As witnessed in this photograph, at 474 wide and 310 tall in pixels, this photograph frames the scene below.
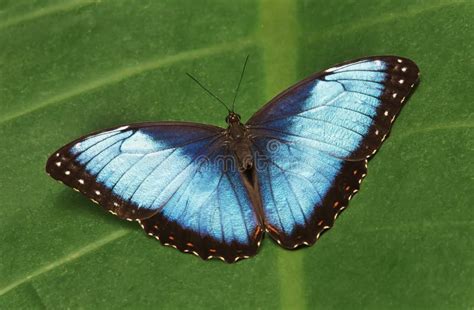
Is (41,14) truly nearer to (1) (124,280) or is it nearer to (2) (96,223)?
(2) (96,223)

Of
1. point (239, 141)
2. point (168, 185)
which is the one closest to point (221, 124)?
point (239, 141)

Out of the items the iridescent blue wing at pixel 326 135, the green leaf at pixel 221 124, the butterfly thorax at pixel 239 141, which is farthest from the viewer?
the butterfly thorax at pixel 239 141

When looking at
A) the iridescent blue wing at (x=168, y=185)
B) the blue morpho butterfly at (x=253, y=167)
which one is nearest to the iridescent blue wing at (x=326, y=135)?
the blue morpho butterfly at (x=253, y=167)

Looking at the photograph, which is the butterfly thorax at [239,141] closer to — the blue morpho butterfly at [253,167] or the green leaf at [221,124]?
the blue morpho butterfly at [253,167]

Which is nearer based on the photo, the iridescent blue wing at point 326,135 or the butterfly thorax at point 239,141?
the iridescent blue wing at point 326,135

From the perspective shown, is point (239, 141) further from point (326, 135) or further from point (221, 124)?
point (326, 135)

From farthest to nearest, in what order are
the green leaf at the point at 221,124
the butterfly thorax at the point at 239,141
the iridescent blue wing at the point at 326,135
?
the butterfly thorax at the point at 239,141
the iridescent blue wing at the point at 326,135
the green leaf at the point at 221,124

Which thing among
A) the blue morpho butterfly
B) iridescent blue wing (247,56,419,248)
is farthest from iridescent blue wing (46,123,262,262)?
iridescent blue wing (247,56,419,248)
